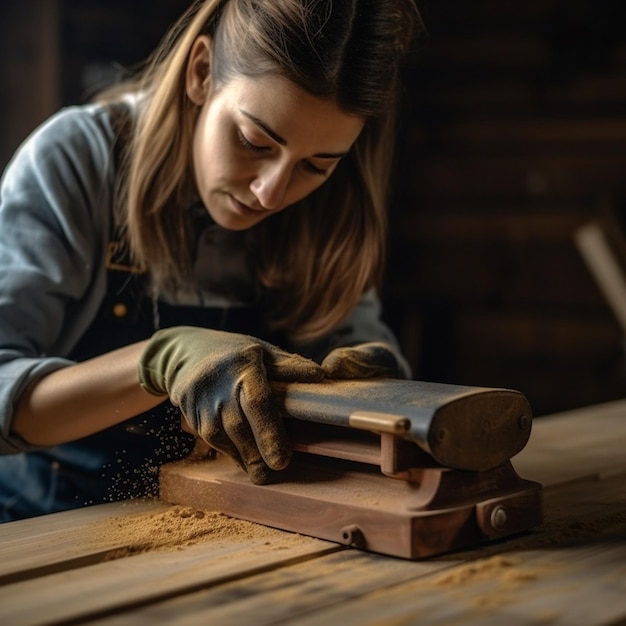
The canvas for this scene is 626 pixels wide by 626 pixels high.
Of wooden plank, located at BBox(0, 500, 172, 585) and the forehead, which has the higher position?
the forehead

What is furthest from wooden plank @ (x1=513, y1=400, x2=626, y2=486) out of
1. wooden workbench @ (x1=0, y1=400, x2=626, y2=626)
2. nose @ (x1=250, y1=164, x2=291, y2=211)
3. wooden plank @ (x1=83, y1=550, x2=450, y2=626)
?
nose @ (x1=250, y1=164, x2=291, y2=211)

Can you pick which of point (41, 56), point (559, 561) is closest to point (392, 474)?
point (559, 561)

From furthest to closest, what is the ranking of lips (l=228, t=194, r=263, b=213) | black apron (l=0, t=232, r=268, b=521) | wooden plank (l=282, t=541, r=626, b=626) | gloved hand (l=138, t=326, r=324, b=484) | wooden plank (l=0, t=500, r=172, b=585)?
1. black apron (l=0, t=232, r=268, b=521)
2. lips (l=228, t=194, r=263, b=213)
3. gloved hand (l=138, t=326, r=324, b=484)
4. wooden plank (l=0, t=500, r=172, b=585)
5. wooden plank (l=282, t=541, r=626, b=626)

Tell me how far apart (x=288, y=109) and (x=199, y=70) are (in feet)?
0.92

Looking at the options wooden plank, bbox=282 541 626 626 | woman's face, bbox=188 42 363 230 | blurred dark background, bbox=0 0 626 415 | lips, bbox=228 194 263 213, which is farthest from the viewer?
blurred dark background, bbox=0 0 626 415

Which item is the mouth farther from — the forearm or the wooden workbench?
the wooden workbench

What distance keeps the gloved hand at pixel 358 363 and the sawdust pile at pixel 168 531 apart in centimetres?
27

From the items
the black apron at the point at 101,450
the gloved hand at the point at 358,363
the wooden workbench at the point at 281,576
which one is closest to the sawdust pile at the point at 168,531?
the wooden workbench at the point at 281,576

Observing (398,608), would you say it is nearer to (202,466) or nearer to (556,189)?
(202,466)

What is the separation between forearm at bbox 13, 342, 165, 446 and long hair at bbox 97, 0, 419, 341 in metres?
0.35

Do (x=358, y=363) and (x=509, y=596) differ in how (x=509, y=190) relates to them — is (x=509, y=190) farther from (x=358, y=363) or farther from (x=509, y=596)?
(x=509, y=596)

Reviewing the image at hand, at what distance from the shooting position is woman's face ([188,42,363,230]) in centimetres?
165

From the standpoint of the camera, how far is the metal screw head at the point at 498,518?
1373mm

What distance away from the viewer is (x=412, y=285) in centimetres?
575
